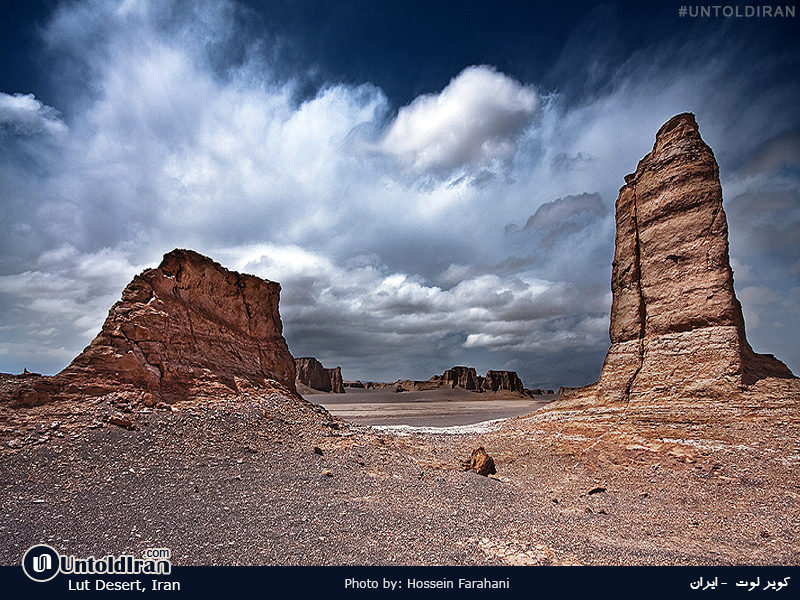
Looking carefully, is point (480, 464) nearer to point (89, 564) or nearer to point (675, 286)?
point (89, 564)

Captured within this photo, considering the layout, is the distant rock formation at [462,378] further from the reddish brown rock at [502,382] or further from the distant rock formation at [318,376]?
the distant rock formation at [318,376]

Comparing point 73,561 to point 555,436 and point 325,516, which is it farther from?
point 555,436

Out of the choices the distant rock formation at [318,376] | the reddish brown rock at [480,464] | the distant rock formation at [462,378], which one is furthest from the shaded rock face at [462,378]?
the reddish brown rock at [480,464]

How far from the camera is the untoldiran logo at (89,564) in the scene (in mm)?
5406

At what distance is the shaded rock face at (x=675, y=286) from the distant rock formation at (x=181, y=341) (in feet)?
48.5

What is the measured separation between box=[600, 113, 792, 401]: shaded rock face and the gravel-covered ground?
1.89m

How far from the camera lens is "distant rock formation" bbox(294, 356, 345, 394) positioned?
111062mm

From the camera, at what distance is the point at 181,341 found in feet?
42.2

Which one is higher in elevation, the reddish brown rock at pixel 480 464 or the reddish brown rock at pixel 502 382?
the reddish brown rock at pixel 480 464

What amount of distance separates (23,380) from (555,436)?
1728 cm

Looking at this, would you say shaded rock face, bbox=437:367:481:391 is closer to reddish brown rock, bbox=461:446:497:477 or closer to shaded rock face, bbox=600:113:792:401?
shaded rock face, bbox=600:113:792:401

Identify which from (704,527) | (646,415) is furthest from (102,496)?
(646,415)

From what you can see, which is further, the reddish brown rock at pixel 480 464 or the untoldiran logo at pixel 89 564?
the reddish brown rock at pixel 480 464

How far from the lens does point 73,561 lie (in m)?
5.61
